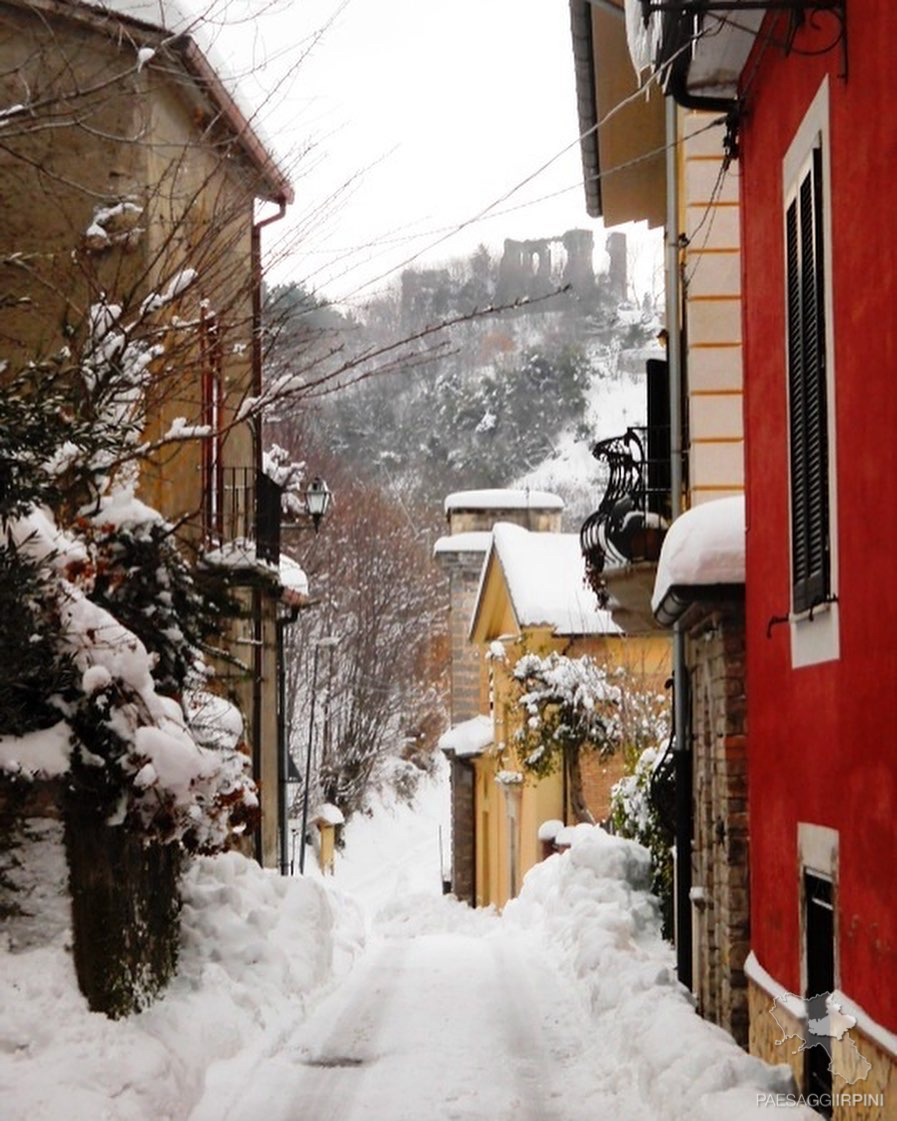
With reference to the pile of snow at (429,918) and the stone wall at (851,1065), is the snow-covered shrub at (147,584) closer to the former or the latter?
the stone wall at (851,1065)

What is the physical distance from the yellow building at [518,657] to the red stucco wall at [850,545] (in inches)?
654

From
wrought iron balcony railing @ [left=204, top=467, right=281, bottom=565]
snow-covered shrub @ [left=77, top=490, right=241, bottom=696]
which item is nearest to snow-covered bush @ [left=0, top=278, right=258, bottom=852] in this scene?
snow-covered shrub @ [left=77, top=490, right=241, bottom=696]

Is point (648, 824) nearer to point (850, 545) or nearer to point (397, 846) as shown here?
point (850, 545)

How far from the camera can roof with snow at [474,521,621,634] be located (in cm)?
2867

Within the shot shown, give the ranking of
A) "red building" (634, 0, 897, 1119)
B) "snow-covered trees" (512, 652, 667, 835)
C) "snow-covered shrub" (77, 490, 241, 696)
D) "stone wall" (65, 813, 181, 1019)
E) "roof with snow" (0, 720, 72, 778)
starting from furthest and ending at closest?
"snow-covered trees" (512, 652, 667, 835) < "snow-covered shrub" (77, 490, 241, 696) < "stone wall" (65, 813, 181, 1019) < "roof with snow" (0, 720, 72, 778) < "red building" (634, 0, 897, 1119)

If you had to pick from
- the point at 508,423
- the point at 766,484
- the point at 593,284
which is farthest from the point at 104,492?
the point at 593,284

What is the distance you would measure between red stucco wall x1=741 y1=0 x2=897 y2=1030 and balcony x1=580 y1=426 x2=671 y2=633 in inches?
170

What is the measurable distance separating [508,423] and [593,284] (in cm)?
3323

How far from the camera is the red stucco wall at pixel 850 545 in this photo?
21.2 ft

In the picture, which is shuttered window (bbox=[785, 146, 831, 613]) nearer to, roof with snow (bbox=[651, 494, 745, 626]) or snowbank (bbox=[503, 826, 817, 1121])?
roof with snow (bbox=[651, 494, 745, 626])

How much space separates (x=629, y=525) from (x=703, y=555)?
325cm

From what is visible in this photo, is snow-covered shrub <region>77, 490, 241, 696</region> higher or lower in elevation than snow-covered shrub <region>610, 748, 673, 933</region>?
higher

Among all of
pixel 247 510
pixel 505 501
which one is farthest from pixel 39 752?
pixel 505 501

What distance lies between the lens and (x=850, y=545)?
709 centimetres
